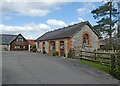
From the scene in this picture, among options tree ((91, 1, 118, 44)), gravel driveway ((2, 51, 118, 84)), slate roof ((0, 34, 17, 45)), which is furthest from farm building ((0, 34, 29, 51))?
gravel driveway ((2, 51, 118, 84))

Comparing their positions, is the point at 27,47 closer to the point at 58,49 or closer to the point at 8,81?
the point at 58,49

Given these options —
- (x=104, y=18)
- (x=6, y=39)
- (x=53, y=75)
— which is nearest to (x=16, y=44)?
(x=6, y=39)

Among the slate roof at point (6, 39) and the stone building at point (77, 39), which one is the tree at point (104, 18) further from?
the slate roof at point (6, 39)

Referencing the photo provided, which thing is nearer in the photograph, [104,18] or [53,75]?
[53,75]

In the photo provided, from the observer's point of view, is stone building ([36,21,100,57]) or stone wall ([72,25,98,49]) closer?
stone building ([36,21,100,57])

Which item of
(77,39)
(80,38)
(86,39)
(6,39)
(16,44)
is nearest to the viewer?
(77,39)

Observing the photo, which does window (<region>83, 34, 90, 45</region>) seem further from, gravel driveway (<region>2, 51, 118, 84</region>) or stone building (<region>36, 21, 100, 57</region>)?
gravel driveway (<region>2, 51, 118, 84</region>)

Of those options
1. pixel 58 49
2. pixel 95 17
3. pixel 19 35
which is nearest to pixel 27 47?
pixel 19 35

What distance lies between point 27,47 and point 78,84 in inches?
2233

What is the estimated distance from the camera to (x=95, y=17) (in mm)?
44750

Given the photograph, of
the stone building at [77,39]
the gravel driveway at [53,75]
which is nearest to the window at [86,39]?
the stone building at [77,39]

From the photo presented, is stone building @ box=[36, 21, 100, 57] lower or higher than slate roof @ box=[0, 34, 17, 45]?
lower

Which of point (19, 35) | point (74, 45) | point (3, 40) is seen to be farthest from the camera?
point (3, 40)

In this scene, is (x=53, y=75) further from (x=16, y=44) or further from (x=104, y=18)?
(x=16, y=44)
